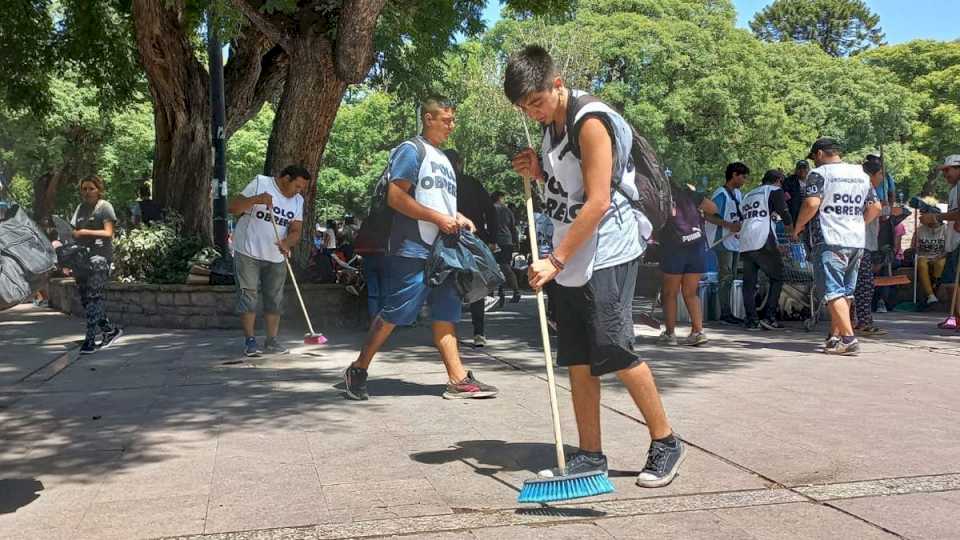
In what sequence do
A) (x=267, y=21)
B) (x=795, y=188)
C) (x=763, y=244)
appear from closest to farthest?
(x=763, y=244) < (x=795, y=188) < (x=267, y=21)

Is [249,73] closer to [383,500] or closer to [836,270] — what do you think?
[836,270]

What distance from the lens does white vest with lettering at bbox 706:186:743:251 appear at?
10.4 metres

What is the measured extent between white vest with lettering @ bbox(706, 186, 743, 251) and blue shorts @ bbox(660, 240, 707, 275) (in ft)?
5.12

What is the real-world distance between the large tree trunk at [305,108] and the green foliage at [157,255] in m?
1.50

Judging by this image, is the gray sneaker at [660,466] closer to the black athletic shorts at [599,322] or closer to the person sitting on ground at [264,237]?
the black athletic shorts at [599,322]

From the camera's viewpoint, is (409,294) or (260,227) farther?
(260,227)

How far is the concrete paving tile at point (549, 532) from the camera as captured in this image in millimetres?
3455

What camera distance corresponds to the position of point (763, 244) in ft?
33.3

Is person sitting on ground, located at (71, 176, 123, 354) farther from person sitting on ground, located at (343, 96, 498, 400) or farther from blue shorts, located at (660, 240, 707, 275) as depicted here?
blue shorts, located at (660, 240, 707, 275)

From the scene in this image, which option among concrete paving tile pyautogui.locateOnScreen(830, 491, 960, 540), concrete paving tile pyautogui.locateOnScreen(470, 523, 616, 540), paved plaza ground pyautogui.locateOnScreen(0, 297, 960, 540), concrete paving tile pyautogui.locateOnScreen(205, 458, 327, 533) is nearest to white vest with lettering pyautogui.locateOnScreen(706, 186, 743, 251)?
paved plaza ground pyautogui.locateOnScreen(0, 297, 960, 540)

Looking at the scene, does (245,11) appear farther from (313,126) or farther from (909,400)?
(909,400)

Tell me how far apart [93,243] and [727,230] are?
21.8 feet

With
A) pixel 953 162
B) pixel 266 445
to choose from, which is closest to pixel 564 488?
pixel 266 445

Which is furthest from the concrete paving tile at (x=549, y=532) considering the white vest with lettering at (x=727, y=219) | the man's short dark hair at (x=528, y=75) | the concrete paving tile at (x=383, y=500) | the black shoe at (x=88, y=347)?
the white vest with lettering at (x=727, y=219)
